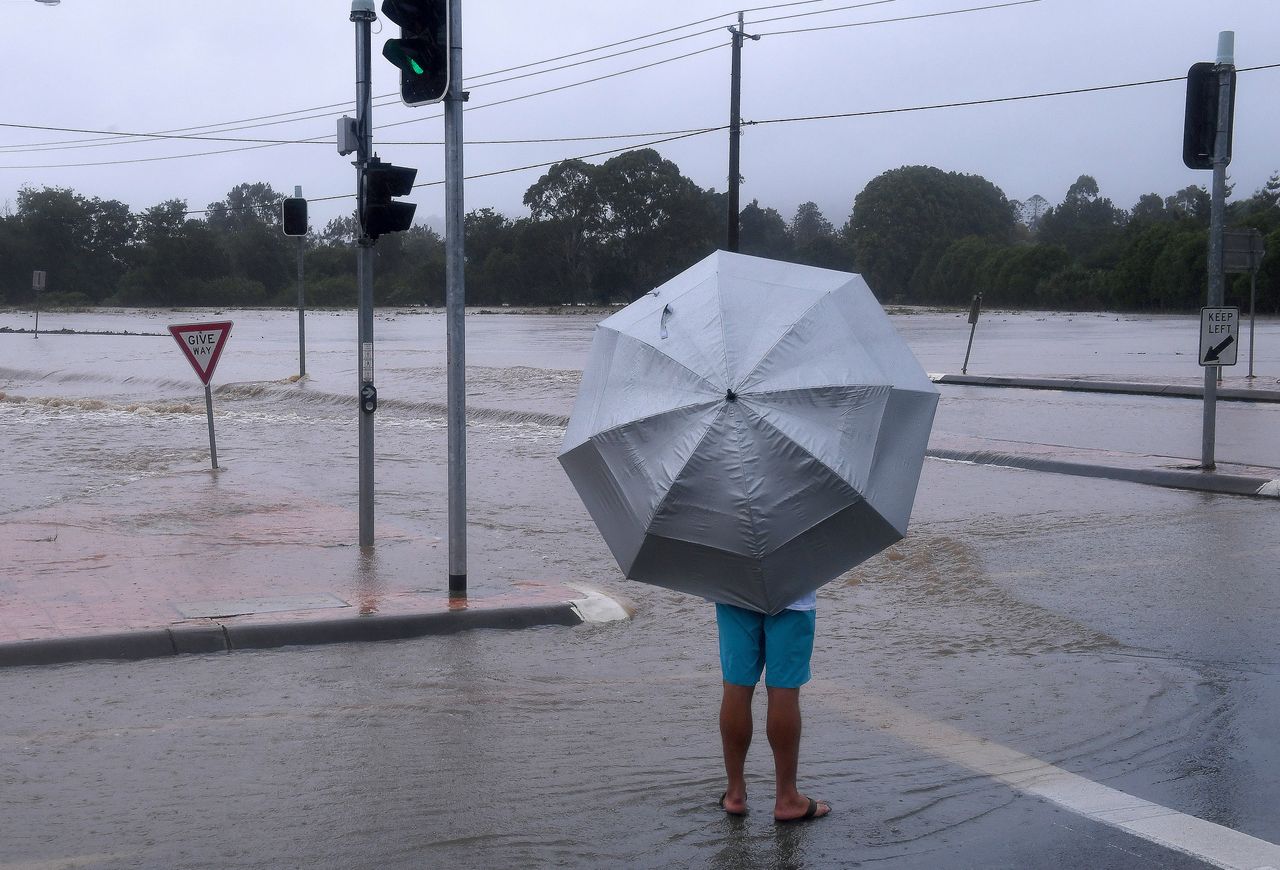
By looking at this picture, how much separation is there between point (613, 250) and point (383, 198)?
87463mm

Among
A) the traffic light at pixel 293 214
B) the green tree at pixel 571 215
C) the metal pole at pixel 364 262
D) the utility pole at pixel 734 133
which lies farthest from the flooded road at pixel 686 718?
the green tree at pixel 571 215

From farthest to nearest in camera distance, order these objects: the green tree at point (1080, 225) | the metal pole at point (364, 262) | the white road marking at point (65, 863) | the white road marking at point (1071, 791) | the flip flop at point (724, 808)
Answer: the green tree at point (1080, 225) → the metal pole at point (364, 262) → the flip flop at point (724, 808) → the white road marking at point (1071, 791) → the white road marking at point (65, 863)

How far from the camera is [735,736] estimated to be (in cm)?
485

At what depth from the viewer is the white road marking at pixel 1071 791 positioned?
4.50 meters

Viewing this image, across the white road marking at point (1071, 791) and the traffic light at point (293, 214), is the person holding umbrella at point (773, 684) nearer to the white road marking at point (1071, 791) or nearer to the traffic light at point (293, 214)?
the white road marking at point (1071, 791)

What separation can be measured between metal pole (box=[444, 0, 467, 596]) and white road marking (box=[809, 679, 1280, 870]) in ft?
9.83

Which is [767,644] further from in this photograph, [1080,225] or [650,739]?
[1080,225]

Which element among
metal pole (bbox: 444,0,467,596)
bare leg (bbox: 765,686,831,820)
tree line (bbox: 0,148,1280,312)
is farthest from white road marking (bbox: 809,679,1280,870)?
tree line (bbox: 0,148,1280,312)

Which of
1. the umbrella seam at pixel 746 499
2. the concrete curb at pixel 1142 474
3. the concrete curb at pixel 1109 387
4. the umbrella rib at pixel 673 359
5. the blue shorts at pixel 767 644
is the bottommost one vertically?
the concrete curb at pixel 1142 474

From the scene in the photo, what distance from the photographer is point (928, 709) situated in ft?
20.6

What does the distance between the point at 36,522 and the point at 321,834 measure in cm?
752

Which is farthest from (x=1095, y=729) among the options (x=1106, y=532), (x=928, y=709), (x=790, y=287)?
(x=1106, y=532)

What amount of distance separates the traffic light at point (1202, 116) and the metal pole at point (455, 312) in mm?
8454

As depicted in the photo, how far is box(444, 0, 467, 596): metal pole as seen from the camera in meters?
8.41
